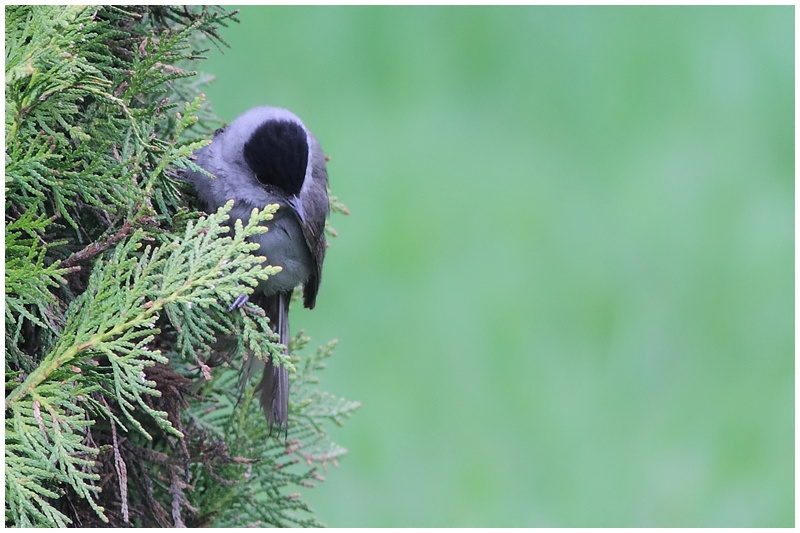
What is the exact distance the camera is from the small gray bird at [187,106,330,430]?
2.46 meters

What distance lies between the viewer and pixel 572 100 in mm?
6312

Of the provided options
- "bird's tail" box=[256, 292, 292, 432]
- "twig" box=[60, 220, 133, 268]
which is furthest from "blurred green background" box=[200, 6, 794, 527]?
"twig" box=[60, 220, 133, 268]

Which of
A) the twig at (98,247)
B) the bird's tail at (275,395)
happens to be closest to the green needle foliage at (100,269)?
the twig at (98,247)

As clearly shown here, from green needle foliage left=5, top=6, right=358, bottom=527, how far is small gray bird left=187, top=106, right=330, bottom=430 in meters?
0.48

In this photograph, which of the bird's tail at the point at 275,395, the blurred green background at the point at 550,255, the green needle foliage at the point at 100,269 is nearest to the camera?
the green needle foliage at the point at 100,269

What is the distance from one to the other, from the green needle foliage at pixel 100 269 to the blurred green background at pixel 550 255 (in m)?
3.07

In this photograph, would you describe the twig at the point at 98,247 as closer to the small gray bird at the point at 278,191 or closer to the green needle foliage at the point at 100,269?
the green needle foliage at the point at 100,269

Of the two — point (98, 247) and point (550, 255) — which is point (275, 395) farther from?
point (550, 255)

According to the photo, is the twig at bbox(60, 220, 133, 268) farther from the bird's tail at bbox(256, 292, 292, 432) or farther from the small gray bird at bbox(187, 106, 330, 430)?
the small gray bird at bbox(187, 106, 330, 430)

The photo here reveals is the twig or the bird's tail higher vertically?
the twig

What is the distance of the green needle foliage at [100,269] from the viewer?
1.61m

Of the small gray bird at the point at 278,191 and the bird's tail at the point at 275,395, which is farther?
the small gray bird at the point at 278,191

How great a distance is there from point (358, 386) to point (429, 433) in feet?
1.38

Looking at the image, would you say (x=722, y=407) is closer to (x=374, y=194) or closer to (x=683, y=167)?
(x=683, y=167)
